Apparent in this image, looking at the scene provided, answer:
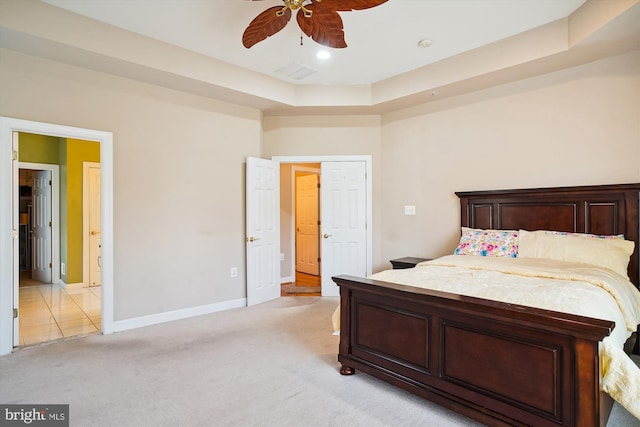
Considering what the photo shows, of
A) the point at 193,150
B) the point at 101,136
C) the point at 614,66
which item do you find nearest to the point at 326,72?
the point at 193,150

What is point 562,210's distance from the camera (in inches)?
134

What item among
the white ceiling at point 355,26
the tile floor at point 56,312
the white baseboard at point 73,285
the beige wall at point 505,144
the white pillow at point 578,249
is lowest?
the tile floor at point 56,312

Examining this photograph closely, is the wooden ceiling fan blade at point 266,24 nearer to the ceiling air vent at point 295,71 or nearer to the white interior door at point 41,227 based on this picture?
the ceiling air vent at point 295,71

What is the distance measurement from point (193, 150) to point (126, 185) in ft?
2.80

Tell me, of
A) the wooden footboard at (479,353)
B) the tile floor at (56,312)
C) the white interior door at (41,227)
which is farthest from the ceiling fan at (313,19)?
the white interior door at (41,227)

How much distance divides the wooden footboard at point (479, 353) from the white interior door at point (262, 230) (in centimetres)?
229

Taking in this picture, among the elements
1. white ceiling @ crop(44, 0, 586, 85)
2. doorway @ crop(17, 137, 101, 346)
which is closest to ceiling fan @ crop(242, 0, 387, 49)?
white ceiling @ crop(44, 0, 586, 85)

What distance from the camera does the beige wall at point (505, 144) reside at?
125 inches

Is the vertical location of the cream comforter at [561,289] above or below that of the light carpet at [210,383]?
above

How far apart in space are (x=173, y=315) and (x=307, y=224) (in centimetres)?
331

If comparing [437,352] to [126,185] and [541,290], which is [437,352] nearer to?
[541,290]

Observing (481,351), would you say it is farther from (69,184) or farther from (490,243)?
(69,184)

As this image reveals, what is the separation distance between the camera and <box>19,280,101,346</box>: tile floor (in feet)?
11.6

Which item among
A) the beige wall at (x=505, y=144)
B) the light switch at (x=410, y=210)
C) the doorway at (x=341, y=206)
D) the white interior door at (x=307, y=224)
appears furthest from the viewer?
the white interior door at (x=307, y=224)
